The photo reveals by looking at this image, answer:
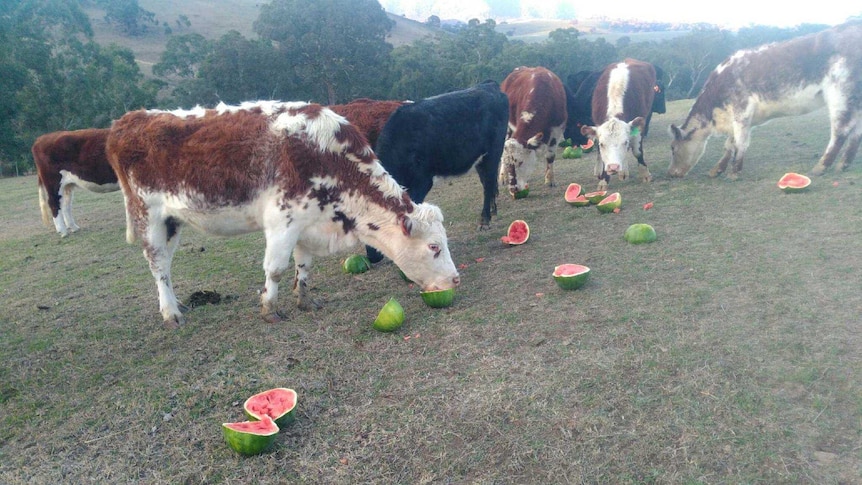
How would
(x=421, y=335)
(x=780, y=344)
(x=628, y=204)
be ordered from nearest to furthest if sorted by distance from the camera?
1. (x=780, y=344)
2. (x=421, y=335)
3. (x=628, y=204)

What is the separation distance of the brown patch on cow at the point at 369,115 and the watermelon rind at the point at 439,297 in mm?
3877

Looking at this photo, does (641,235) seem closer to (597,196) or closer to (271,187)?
(597,196)

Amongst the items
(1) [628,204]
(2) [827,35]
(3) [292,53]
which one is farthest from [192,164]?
(3) [292,53]

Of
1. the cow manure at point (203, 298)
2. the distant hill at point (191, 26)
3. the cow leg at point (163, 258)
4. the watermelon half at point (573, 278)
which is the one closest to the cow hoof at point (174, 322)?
the cow leg at point (163, 258)

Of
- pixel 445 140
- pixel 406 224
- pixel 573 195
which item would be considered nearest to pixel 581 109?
pixel 573 195

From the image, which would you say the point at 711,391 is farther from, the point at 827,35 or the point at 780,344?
the point at 827,35

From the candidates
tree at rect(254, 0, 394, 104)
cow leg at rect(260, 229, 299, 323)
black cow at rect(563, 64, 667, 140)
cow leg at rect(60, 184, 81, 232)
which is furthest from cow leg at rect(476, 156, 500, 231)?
tree at rect(254, 0, 394, 104)

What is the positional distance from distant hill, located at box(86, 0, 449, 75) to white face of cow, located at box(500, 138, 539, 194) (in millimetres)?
59702

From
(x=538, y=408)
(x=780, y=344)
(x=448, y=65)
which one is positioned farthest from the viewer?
(x=448, y=65)

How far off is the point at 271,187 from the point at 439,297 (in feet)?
7.47

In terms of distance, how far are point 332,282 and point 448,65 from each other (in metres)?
45.4

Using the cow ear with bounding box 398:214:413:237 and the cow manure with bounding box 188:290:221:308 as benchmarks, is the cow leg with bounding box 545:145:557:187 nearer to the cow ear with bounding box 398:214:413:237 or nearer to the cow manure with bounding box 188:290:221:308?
the cow ear with bounding box 398:214:413:237

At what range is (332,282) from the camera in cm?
781

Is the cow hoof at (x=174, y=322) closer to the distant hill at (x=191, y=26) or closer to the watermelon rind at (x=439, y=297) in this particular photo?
the watermelon rind at (x=439, y=297)
